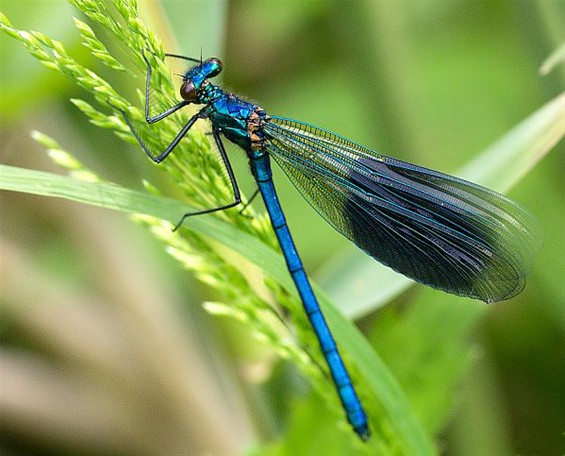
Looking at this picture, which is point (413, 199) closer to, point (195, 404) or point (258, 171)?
point (258, 171)

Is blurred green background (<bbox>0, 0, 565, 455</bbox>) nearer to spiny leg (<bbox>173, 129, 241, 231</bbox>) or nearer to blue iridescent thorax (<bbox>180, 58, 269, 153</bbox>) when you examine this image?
blue iridescent thorax (<bbox>180, 58, 269, 153</bbox>)

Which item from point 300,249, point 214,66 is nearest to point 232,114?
point 214,66

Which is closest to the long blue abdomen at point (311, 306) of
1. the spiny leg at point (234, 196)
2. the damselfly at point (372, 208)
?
the damselfly at point (372, 208)

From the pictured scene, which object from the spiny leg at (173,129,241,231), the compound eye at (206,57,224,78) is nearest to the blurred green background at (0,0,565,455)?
the compound eye at (206,57,224,78)

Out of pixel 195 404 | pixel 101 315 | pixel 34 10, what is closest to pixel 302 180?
pixel 34 10

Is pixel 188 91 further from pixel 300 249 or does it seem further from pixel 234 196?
pixel 300 249

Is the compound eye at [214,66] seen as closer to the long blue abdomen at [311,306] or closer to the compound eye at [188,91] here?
the compound eye at [188,91]
